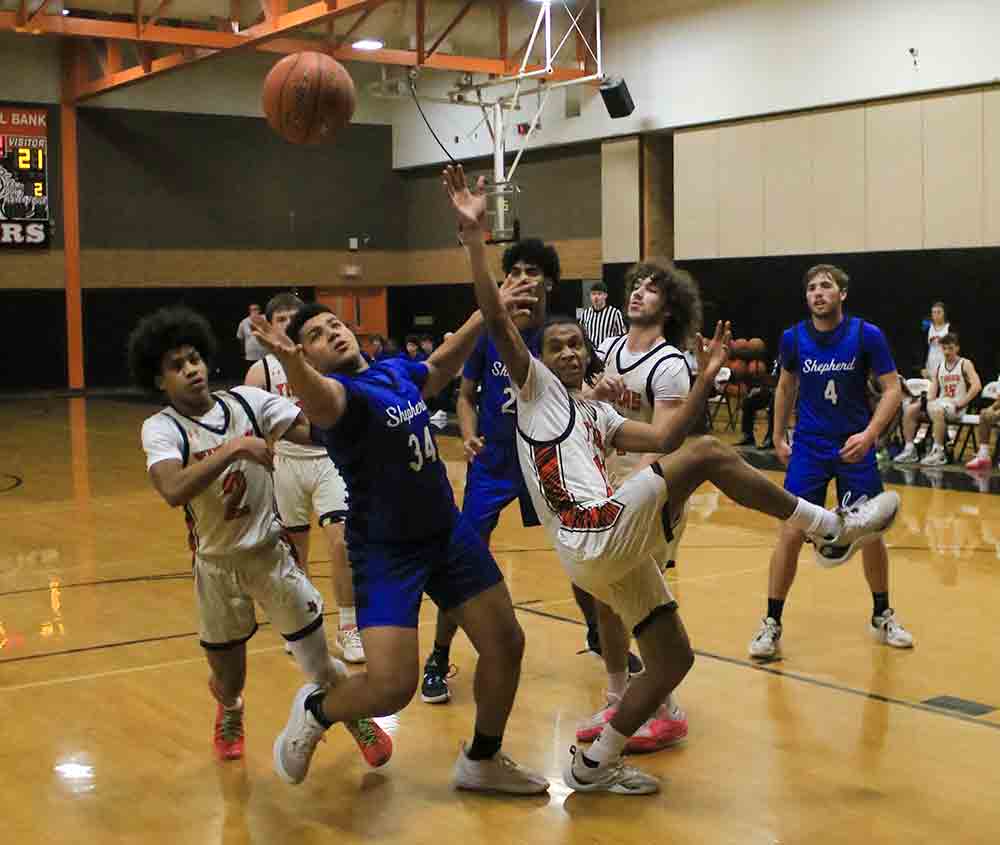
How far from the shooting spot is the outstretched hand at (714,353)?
4.20 meters

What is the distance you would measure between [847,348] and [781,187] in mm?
12619

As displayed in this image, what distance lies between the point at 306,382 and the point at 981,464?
9.64 metres

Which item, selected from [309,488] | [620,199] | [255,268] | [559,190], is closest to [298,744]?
[309,488]

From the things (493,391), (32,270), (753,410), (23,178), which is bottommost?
(753,410)

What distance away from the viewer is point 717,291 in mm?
19109

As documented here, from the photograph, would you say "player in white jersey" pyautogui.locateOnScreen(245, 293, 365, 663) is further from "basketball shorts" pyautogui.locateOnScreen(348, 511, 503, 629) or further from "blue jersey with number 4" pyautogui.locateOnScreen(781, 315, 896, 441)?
"blue jersey with number 4" pyautogui.locateOnScreen(781, 315, 896, 441)

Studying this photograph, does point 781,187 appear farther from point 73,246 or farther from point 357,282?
point 73,246

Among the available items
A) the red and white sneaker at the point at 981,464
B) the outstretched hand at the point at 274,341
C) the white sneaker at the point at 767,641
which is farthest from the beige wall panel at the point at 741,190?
the outstretched hand at the point at 274,341

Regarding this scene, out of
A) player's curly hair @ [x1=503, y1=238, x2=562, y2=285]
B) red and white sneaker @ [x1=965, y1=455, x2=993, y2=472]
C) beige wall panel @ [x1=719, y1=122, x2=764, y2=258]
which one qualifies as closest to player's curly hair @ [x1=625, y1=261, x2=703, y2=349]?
player's curly hair @ [x1=503, y1=238, x2=562, y2=285]

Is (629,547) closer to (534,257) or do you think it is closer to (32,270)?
(534,257)

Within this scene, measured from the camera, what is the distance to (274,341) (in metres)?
3.60

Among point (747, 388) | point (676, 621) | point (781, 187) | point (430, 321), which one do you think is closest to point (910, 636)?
point (676, 621)

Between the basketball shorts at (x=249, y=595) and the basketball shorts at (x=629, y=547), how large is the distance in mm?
975

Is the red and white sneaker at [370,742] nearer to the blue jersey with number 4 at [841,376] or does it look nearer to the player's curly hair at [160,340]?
the player's curly hair at [160,340]
